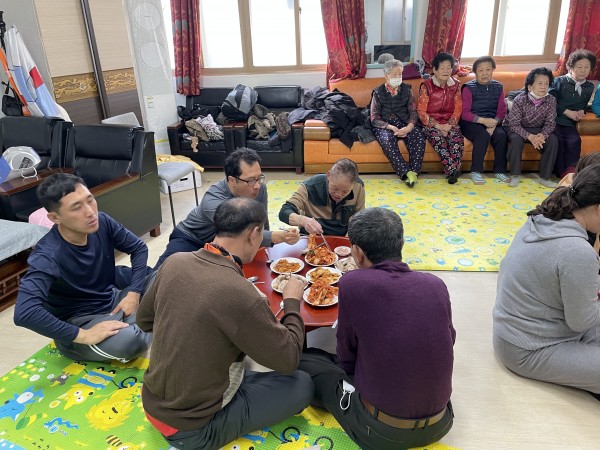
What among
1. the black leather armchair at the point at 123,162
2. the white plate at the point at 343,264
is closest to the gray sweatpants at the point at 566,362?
the white plate at the point at 343,264

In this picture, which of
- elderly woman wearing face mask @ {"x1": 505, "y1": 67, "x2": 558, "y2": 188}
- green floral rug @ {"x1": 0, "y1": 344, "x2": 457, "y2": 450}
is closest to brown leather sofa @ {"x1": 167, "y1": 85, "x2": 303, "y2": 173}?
elderly woman wearing face mask @ {"x1": 505, "y1": 67, "x2": 558, "y2": 188}

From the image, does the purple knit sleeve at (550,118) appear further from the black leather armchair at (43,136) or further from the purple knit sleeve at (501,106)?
A: the black leather armchair at (43,136)

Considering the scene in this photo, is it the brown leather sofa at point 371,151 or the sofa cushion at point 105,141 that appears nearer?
the sofa cushion at point 105,141

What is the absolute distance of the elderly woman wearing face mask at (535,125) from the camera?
4.24 m

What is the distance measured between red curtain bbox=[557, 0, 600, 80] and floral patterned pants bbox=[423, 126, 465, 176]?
178 centimetres

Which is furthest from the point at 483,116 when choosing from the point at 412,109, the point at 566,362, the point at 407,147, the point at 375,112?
the point at 566,362

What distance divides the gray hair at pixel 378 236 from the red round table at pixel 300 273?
0.42m

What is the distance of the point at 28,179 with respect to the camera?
117 inches

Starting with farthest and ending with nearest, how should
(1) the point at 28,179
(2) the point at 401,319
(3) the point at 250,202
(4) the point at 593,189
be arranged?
(1) the point at 28,179 → (4) the point at 593,189 → (3) the point at 250,202 → (2) the point at 401,319

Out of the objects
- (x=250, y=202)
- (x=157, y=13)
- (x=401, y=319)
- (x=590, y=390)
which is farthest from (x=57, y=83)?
(x=590, y=390)

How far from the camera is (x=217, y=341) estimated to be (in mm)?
1312

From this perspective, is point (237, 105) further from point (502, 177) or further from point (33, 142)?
point (502, 177)

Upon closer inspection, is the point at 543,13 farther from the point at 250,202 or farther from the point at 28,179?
the point at 28,179

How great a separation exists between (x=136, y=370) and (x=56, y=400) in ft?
1.11
